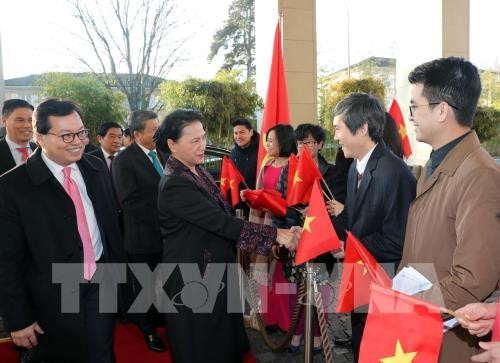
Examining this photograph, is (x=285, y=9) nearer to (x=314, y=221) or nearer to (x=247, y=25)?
(x=314, y=221)

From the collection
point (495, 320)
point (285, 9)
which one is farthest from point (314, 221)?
point (285, 9)

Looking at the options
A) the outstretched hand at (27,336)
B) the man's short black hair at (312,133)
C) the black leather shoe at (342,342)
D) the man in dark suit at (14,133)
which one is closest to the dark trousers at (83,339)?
the outstretched hand at (27,336)

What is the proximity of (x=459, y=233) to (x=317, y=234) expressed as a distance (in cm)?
94

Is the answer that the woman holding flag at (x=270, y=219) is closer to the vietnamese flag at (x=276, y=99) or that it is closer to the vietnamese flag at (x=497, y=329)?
the vietnamese flag at (x=276, y=99)

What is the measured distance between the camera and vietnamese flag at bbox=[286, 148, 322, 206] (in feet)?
10.6

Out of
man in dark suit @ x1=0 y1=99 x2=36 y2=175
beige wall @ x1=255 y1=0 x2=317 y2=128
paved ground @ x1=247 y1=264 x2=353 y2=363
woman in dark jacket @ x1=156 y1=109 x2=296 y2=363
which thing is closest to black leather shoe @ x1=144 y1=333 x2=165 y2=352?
paved ground @ x1=247 y1=264 x2=353 y2=363

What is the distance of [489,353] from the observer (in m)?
1.38

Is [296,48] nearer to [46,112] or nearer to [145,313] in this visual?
[145,313]

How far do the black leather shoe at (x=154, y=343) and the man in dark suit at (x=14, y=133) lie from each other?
1.90m

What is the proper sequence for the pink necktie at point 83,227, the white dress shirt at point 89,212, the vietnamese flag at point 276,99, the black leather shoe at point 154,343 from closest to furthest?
1. the pink necktie at point 83,227
2. the white dress shirt at point 89,212
3. the black leather shoe at point 154,343
4. the vietnamese flag at point 276,99

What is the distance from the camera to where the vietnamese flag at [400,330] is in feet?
4.61

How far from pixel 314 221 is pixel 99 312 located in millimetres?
1284

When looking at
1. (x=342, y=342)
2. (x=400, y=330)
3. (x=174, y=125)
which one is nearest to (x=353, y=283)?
(x=400, y=330)

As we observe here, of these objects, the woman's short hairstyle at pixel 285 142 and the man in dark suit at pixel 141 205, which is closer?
the man in dark suit at pixel 141 205
